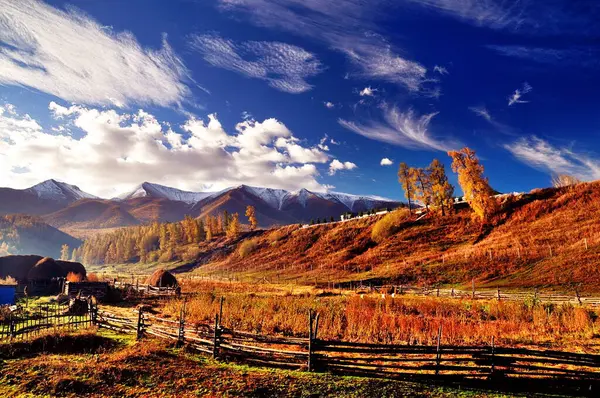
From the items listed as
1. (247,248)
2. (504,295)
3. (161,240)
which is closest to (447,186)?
(504,295)

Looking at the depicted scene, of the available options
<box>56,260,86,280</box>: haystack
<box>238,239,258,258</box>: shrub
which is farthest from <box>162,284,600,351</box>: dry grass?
<box>238,239,258,258</box>: shrub

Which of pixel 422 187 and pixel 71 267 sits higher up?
pixel 422 187

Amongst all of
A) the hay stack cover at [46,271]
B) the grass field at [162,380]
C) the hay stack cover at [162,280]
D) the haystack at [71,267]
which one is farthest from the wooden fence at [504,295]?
the hay stack cover at [46,271]

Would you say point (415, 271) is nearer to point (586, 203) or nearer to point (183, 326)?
point (586, 203)

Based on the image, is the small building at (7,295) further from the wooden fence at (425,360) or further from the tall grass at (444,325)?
the wooden fence at (425,360)

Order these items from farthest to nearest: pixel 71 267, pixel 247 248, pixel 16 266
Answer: pixel 247 248 < pixel 71 267 < pixel 16 266

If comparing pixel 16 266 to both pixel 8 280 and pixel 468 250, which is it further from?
pixel 468 250

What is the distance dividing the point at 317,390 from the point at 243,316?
10.7 meters

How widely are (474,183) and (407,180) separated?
15678mm

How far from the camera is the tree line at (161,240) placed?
11494 centimetres

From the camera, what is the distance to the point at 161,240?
126m

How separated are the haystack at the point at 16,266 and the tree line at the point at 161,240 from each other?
61.5 meters

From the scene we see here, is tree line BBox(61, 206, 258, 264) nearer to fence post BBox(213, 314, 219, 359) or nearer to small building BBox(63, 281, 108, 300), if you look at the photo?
small building BBox(63, 281, 108, 300)

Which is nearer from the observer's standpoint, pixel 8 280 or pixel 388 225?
pixel 8 280
